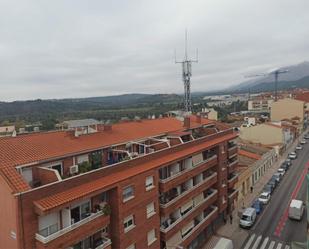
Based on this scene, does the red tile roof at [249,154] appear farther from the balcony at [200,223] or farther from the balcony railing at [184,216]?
the balcony at [200,223]

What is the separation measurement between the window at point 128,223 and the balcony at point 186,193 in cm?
395

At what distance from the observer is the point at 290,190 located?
47312 mm

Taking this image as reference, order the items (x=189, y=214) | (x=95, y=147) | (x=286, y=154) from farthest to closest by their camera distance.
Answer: (x=286, y=154), (x=189, y=214), (x=95, y=147)

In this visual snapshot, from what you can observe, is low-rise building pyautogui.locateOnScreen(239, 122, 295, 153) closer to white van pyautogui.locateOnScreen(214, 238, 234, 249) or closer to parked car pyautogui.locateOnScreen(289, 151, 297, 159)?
parked car pyautogui.locateOnScreen(289, 151, 297, 159)

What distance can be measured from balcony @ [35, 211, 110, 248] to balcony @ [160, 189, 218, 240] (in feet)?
23.6

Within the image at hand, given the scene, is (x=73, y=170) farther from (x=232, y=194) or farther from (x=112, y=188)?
(x=232, y=194)

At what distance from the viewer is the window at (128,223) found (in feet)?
66.0

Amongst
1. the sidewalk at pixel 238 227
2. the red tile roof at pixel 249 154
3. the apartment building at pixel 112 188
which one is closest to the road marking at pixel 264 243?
the sidewalk at pixel 238 227

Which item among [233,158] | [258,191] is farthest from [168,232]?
[258,191]

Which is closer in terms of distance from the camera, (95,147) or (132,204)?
(132,204)

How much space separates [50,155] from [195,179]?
1589 cm

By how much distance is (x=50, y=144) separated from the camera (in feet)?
68.3

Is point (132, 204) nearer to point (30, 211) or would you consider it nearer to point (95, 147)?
point (95, 147)

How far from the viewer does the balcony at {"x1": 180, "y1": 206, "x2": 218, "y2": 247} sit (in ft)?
87.6
